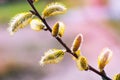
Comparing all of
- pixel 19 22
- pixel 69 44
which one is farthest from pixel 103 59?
pixel 69 44

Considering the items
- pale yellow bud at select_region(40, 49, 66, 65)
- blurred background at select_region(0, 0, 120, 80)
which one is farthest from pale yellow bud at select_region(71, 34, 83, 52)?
blurred background at select_region(0, 0, 120, 80)

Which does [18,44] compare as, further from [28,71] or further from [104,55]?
[104,55]

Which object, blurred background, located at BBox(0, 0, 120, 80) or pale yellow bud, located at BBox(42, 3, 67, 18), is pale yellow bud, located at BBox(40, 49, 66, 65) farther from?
blurred background, located at BBox(0, 0, 120, 80)

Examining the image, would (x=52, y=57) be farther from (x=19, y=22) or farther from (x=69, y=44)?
(x=69, y=44)

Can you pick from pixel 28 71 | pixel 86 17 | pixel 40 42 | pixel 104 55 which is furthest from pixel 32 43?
pixel 104 55

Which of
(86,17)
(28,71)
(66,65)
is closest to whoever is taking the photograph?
(28,71)
